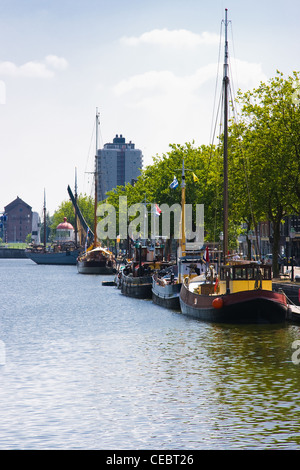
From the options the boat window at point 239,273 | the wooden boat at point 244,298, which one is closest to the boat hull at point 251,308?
the wooden boat at point 244,298

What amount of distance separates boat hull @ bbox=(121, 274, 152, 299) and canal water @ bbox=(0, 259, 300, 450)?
24.3 m

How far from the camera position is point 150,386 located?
99.8 feet

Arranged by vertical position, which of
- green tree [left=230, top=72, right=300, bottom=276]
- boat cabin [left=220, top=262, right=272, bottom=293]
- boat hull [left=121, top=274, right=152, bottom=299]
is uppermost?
green tree [left=230, top=72, right=300, bottom=276]

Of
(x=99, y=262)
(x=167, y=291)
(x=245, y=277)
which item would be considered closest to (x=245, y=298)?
(x=245, y=277)

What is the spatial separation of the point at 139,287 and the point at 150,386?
4947 centimetres

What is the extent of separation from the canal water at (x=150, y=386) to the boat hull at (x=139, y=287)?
24.3m

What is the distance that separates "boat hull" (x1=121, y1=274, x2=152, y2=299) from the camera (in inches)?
3118

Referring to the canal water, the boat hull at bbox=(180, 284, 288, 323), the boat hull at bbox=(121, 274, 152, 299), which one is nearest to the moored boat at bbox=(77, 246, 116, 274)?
the boat hull at bbox=(121, 274, 152, 299)

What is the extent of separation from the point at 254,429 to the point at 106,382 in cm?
929

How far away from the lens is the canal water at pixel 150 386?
22.9 m

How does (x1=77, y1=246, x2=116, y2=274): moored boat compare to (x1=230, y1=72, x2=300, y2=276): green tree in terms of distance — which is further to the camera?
(x1=77, y1=246, x2=116, y2=274): moored boat

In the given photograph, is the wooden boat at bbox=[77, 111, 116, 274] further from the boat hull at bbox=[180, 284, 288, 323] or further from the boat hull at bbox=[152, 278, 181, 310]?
the boat hull at bbox=[180, 284, 288, 323]

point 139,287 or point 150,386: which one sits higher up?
point 139,287

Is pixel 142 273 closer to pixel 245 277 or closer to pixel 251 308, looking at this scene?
pixel 245 277
